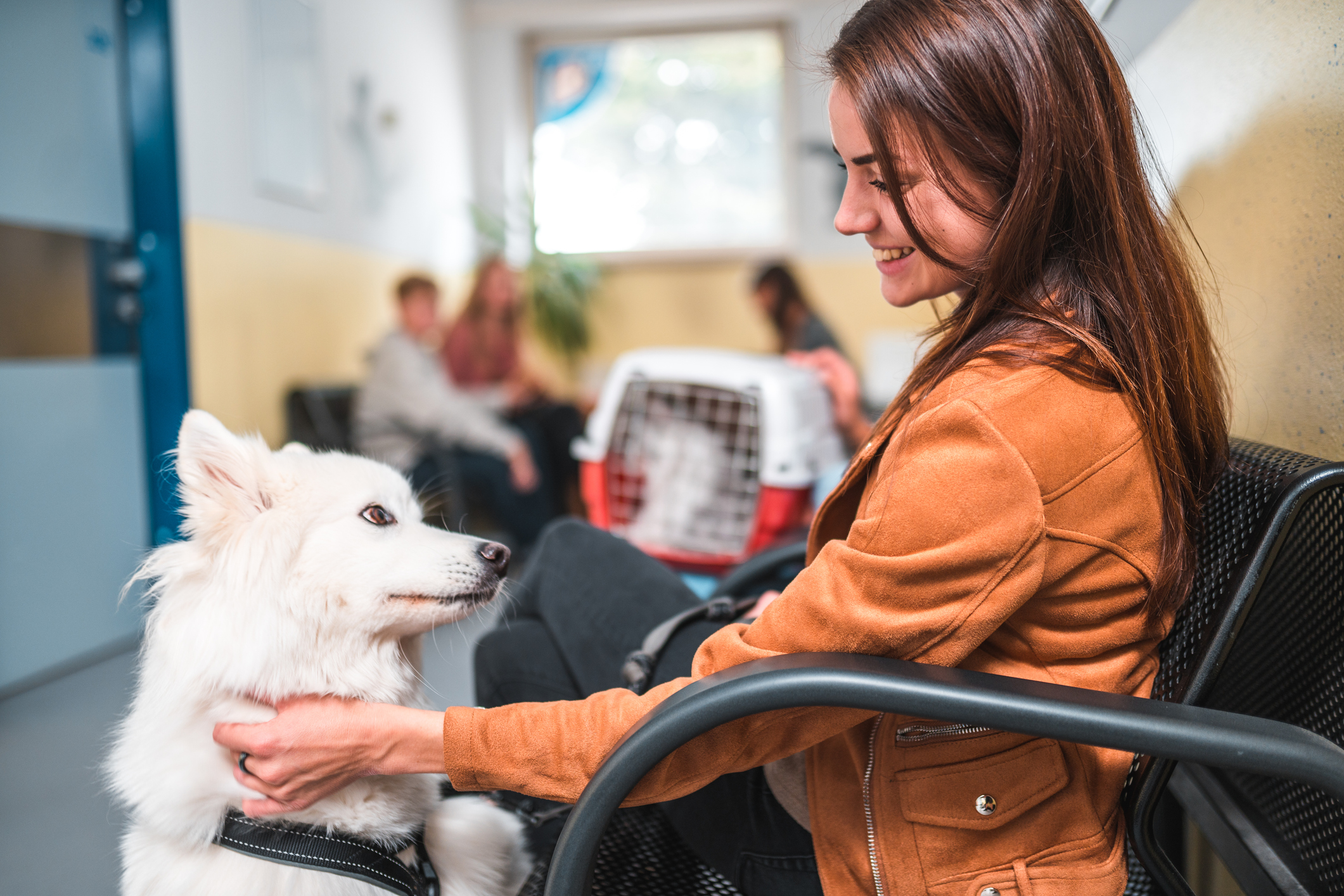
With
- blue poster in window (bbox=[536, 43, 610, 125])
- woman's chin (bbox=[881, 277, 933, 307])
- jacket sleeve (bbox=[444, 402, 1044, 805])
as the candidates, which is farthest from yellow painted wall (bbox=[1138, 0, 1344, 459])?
blue poster in window (bbox=[536, 43, 610, 125])

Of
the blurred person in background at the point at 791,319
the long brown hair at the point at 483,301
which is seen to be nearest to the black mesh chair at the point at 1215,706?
the blurred person in background at the point at 791,319

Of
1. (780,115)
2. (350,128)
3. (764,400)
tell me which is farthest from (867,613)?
(780,115)

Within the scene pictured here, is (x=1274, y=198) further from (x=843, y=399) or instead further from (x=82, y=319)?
(x=82, y=319)

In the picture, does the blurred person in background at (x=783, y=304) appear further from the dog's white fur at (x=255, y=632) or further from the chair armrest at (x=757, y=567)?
the dog's white fur at (x=255, y=632)

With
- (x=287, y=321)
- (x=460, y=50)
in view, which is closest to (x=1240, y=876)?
(x=287, y=321)

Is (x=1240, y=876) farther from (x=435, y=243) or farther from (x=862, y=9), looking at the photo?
(x=435, y=243)

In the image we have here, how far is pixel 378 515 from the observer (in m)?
0.73

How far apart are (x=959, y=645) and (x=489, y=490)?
9.46ft

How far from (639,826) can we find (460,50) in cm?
501

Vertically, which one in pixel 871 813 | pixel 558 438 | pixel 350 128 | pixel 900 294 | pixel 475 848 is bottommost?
pixel 475 848

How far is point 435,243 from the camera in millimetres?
4566

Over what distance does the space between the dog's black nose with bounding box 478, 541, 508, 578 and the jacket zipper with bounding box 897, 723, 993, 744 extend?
371 mm

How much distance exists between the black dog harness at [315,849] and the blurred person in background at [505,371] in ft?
9.74

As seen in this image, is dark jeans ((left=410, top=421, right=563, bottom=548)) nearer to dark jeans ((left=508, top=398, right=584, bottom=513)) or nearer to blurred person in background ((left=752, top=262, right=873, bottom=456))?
dark jeans ((left=508, top=398, right=584, bottom=513))
